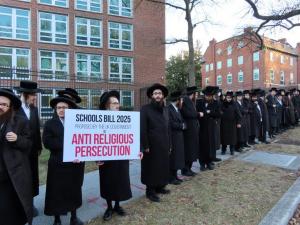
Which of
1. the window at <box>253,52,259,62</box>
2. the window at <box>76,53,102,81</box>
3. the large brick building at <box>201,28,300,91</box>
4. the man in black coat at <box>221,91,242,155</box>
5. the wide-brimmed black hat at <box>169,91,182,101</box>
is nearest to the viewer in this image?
the wide-brimmed black hat at <box>169,91,182,101</box>

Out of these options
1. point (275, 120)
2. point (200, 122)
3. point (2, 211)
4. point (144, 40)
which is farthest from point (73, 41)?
point (2, 211)

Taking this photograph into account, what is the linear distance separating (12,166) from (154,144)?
2.72m

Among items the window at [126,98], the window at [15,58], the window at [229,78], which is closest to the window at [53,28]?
the window at [15,58]

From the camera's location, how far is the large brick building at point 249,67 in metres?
53.4

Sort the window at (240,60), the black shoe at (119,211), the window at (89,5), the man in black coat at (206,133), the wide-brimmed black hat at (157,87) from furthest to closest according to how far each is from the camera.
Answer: the window at (240,60), the window at (89,5), the man in black coat at (206,133), the wide-brimmed black hat at (157,87), the black shoe at (119,211)

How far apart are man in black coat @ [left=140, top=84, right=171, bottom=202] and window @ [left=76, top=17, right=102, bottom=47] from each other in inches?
945

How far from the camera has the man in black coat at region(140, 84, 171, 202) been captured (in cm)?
575

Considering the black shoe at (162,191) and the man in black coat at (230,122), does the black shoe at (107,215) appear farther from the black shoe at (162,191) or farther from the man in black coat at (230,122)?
the man in black coat at (230,122)

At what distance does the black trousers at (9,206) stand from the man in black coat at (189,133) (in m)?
4.32

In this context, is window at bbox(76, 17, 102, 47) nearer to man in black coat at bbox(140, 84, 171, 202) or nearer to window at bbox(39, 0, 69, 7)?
window at bbox(39, 0, 69, 7)

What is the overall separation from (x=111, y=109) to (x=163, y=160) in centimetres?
154

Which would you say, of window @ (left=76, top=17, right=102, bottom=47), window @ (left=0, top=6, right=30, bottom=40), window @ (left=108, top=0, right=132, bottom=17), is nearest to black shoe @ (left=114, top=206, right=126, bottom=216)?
window @ (left=0, top=6, right=30, bottom=40)

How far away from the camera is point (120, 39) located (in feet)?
99.3

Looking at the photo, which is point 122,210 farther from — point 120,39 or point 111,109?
point 120,39
